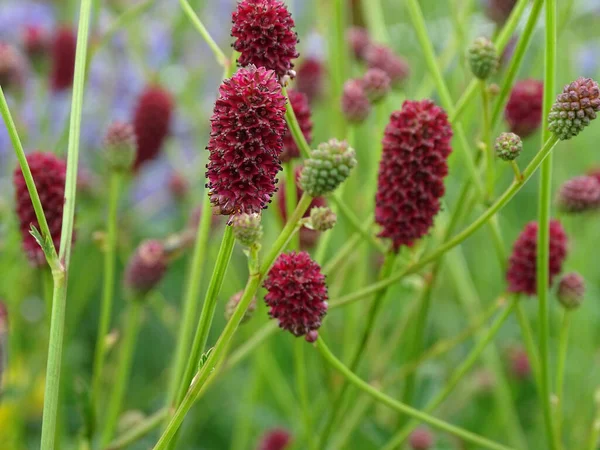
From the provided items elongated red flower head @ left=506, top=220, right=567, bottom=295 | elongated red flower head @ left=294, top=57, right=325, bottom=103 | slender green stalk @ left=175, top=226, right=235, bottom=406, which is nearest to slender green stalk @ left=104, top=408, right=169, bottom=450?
slender green stalk @ left=175, top=226, right=235, bottom=406

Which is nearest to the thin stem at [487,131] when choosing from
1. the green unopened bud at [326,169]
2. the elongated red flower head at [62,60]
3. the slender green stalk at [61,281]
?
the green unopened bud at [326,169]

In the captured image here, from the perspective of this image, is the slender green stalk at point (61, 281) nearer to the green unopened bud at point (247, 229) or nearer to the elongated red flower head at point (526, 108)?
the green unopened bud at point (247, 229)

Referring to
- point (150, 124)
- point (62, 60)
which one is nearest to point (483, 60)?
point (150, 124)

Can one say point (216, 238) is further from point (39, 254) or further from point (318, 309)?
point (318, 309)

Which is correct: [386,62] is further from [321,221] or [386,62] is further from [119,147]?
[321,221]

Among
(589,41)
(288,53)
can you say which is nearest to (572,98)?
(288,53)

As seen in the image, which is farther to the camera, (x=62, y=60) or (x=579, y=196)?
(x=62, y=60)
